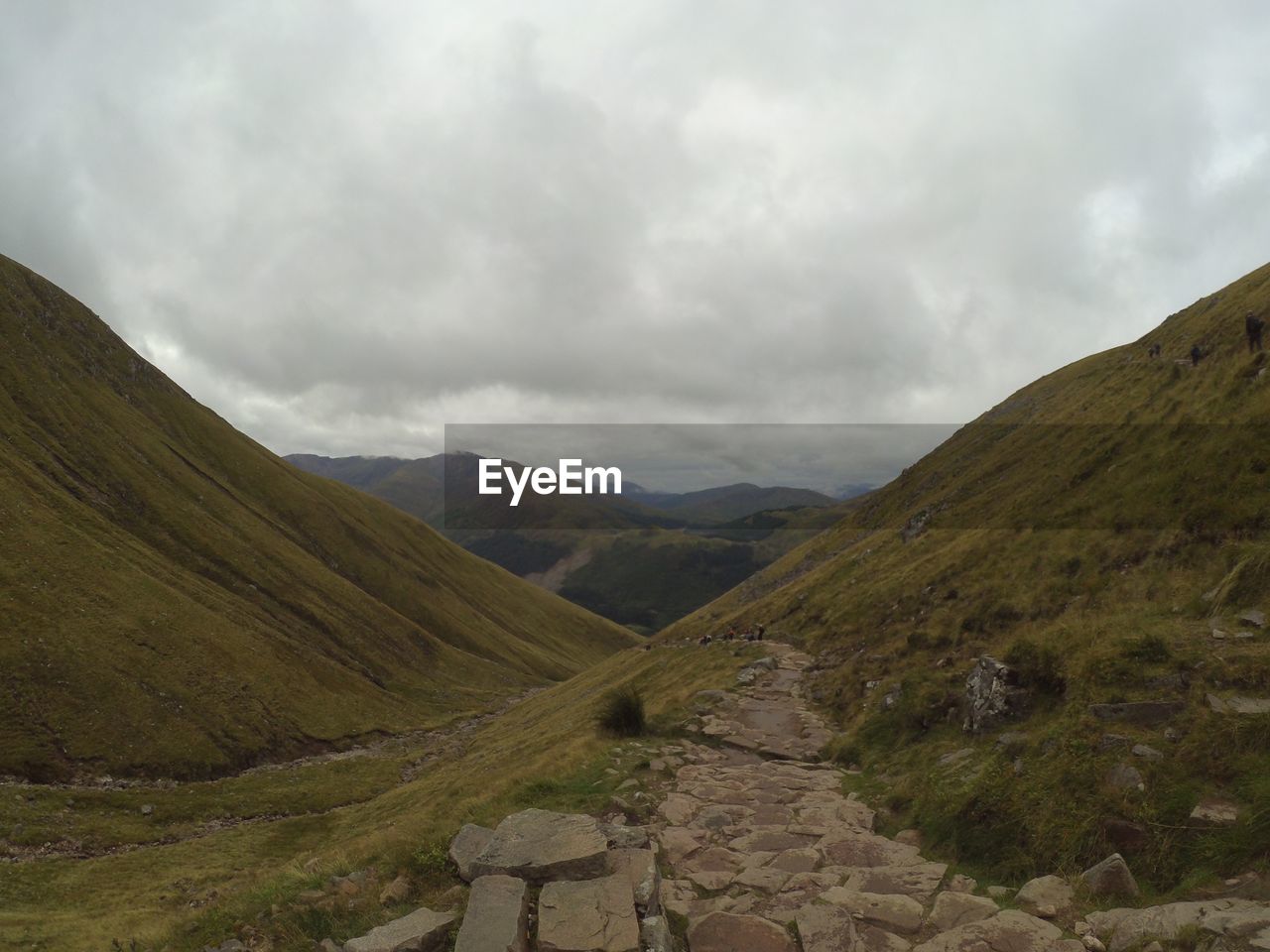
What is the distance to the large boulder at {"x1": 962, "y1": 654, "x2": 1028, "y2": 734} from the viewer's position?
16.7 metres

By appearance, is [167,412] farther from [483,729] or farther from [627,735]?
[627,735]

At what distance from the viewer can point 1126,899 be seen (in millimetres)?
9617

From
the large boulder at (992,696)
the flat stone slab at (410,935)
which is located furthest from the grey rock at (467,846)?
the large boulder at (992,696)

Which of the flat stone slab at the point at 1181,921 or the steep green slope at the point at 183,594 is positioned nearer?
the flat stone slab at the point at 1181,921

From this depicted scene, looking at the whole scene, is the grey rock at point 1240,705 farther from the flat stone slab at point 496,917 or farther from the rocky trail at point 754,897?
the flat stone slab at point 496,917

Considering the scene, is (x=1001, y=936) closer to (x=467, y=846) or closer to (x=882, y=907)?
(x=882, y=907)

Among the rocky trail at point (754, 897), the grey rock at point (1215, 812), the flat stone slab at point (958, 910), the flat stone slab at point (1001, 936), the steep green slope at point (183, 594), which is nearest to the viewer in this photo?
the flat stone slab at point (1001, 936)

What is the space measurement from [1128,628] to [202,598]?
102 meters

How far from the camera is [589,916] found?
33.2 feet

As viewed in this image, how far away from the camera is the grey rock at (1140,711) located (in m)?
12.7

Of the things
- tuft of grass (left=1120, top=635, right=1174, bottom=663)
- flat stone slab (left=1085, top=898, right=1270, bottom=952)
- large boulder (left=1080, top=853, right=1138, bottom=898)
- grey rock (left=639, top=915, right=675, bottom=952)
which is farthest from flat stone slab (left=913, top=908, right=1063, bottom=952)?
tuft of grass (left=1120, top=635, right=1174, bottom=663)

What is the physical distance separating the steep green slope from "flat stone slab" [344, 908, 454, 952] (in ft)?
Answer: 200

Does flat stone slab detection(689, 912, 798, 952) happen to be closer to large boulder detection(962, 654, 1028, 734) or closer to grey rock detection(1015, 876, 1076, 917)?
grey rock detection(1015, 876, 1076, 917)

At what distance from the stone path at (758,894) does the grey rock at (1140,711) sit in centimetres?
432
